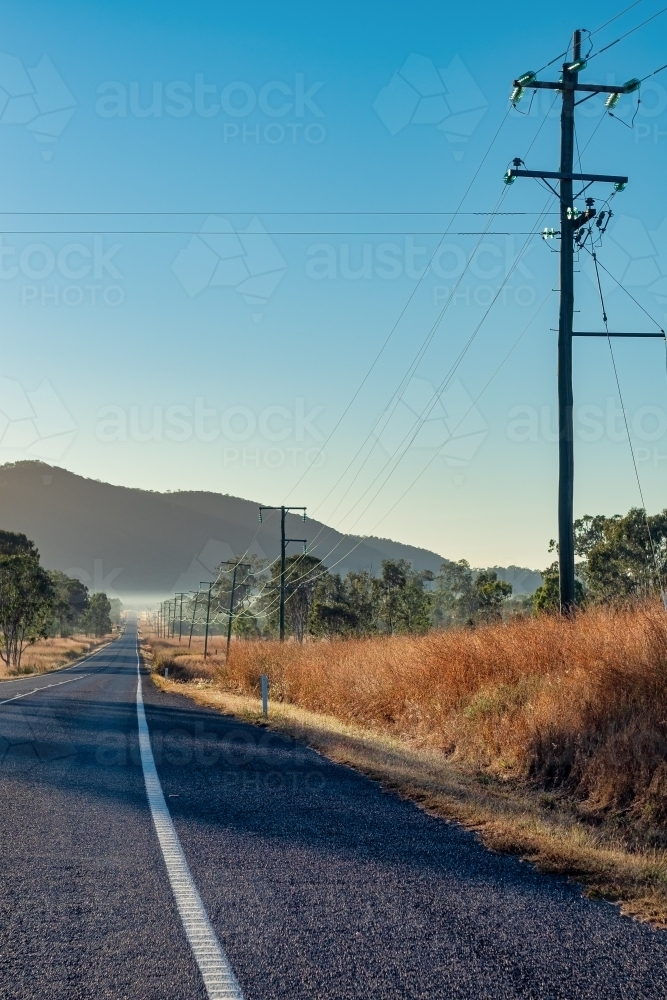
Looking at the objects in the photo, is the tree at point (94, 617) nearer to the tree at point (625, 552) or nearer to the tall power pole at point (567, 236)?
the tree at point (625, 552)

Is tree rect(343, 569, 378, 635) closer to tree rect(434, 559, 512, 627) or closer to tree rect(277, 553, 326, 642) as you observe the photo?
tree rect(277, 553, 326, 642)

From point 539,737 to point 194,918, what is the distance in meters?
6.67

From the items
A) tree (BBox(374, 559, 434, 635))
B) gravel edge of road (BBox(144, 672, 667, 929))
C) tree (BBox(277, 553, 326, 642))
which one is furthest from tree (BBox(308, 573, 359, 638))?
gravel edge of road (BBox(144, 672, 667, 929))

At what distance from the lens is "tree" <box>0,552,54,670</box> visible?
57.2 m

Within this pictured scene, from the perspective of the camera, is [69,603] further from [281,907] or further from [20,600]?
[281,907]

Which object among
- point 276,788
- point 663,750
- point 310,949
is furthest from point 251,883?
point 663,750

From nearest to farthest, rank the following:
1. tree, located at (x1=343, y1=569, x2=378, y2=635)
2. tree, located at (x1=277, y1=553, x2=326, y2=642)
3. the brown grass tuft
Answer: the brown grass tuft → tree, located at (x1=343, y1=569, x2=378, y2=635) → tree, located at (x1=277, y1=553, x2=326, y2=642)

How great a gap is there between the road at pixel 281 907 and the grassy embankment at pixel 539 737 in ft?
1.79

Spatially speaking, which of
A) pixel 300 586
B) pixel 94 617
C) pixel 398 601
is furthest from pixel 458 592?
pixel 94 617

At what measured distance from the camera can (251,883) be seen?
5.68m

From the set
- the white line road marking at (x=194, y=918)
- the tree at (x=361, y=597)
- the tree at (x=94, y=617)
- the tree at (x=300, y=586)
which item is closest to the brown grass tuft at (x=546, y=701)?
the white line road marking at (x=194, y=918)

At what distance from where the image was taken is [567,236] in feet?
56.5

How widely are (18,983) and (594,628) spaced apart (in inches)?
388

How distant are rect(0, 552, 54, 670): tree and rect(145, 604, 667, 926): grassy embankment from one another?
4257cm
